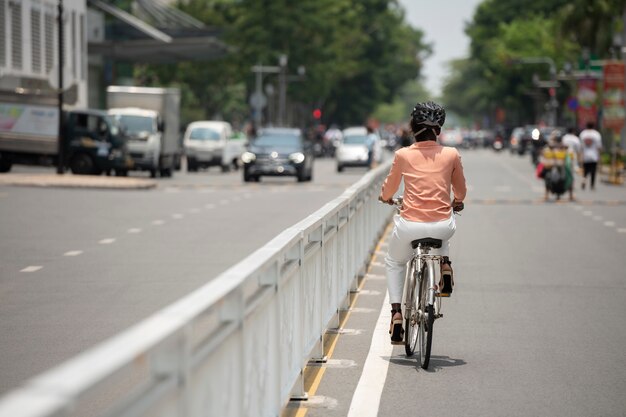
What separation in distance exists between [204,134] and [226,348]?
46.9m

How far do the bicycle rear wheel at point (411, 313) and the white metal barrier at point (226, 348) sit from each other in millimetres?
556

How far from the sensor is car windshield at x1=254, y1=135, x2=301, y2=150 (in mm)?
42812

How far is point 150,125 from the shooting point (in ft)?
147

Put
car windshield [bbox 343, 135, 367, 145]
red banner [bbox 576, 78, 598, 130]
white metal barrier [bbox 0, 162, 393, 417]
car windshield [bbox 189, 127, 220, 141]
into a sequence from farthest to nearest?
red banner [bbox 576, 78, 598, 130]
car windshield [bbox 343, 135, 367, 145]
car windshield [bbox 189, 127, 220, 141]
white metal barrier [bbox 0, 162, 393, 417]

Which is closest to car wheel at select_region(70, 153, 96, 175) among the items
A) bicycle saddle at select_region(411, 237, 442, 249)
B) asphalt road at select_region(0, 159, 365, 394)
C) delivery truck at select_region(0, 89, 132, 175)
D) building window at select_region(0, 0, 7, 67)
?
delivery truck at select_region(0, 89, 132, 175)

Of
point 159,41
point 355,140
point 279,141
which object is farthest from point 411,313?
point 159,41

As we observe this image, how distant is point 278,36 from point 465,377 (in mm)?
81034

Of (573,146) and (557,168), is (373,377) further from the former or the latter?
(573,146)

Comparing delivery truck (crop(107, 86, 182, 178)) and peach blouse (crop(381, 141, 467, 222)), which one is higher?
peach blouse (crop(381, 141, 467, 222))

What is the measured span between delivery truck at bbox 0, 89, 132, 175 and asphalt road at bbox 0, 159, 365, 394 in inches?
228

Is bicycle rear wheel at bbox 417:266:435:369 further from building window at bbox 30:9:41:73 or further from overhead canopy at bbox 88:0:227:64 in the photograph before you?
overhead canopy at bbox 88:0:227:64

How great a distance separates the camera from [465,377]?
30.3ft

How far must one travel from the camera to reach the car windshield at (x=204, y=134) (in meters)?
52.2

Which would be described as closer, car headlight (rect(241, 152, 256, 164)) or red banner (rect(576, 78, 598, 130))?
car headlight (rect(241, 152, 256, 164))
